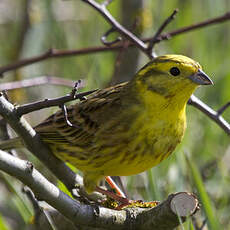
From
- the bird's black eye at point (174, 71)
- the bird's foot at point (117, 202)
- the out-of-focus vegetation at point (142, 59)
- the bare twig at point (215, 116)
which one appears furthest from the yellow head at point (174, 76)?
the out-of-focus vegetation at point (142, 59)

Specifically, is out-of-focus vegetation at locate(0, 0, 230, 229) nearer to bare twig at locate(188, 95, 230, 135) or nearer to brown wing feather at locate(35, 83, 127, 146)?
brown wing feather at locate(35, 83, 127, 146)

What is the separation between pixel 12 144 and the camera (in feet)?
10.5

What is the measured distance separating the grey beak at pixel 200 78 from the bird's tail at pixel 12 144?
0.98 meters

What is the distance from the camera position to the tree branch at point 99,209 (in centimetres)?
209

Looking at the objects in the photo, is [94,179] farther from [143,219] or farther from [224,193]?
[224,193]

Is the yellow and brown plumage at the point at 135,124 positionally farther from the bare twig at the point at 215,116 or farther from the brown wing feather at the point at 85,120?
the bare twig at the point at 215,116

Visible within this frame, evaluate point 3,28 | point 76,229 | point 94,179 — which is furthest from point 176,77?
point 3,28

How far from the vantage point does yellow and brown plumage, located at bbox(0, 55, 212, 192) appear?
290 centimetres

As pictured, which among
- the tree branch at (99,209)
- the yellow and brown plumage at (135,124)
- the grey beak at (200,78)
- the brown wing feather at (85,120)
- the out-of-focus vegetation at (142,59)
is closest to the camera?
the tree branch at (99,209)

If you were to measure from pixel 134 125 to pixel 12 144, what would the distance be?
68 cm

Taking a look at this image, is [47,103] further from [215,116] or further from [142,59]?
[142,59]

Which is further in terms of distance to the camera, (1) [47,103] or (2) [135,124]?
(2) [135,124]

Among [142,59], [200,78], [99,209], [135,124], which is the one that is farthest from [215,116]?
[142,59]

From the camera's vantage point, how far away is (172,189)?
3605 mm
